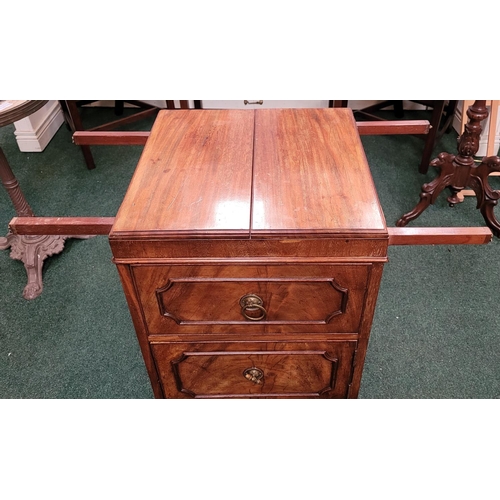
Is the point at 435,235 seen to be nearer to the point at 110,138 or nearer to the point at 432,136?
the point at 110,138

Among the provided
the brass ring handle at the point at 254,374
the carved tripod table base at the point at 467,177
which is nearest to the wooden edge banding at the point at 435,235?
the brass ring handle at the point at 254,374

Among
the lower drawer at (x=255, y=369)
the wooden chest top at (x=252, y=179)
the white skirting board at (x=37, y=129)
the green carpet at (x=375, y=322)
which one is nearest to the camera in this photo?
the wooden chest top at (x=252, y=179)

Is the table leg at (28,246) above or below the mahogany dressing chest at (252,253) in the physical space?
below

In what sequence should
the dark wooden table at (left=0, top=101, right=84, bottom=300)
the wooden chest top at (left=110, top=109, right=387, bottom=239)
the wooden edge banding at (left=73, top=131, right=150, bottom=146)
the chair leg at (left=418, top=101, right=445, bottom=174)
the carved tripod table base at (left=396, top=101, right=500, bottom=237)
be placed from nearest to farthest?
the wooden chest top at (left=110, top=109, right=387, bottom=239) → the wooden edge banding at (left=73, top=131, right=150, bottom=146) → the dark wooden table at (left=0, top=101, right=84, bottom=300) → the carved tripod table base at (left=396, top=101, right=500, bottom=237) → the chair leg at (left=418, top=101, right=445, bottom=174)

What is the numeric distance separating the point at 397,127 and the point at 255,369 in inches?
29.1

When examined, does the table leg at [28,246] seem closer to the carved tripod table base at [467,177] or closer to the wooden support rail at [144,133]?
the wooden support rail at [144,133]

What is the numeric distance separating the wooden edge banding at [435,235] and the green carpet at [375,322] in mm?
734

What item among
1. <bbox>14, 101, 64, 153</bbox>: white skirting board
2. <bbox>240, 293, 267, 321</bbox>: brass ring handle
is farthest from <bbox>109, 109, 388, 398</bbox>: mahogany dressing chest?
<bbox>14, 101, 64, 153</bbox>: white skirting board

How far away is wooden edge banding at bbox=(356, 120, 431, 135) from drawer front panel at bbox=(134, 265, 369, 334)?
486 mm

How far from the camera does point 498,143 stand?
2498 millimetres

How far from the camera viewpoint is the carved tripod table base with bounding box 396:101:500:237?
194 centimetres

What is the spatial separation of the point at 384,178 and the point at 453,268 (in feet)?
2.35

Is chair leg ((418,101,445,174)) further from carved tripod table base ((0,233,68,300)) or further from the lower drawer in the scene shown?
carved tripod table base ((0,233,68,300))

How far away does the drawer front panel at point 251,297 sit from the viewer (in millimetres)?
924
